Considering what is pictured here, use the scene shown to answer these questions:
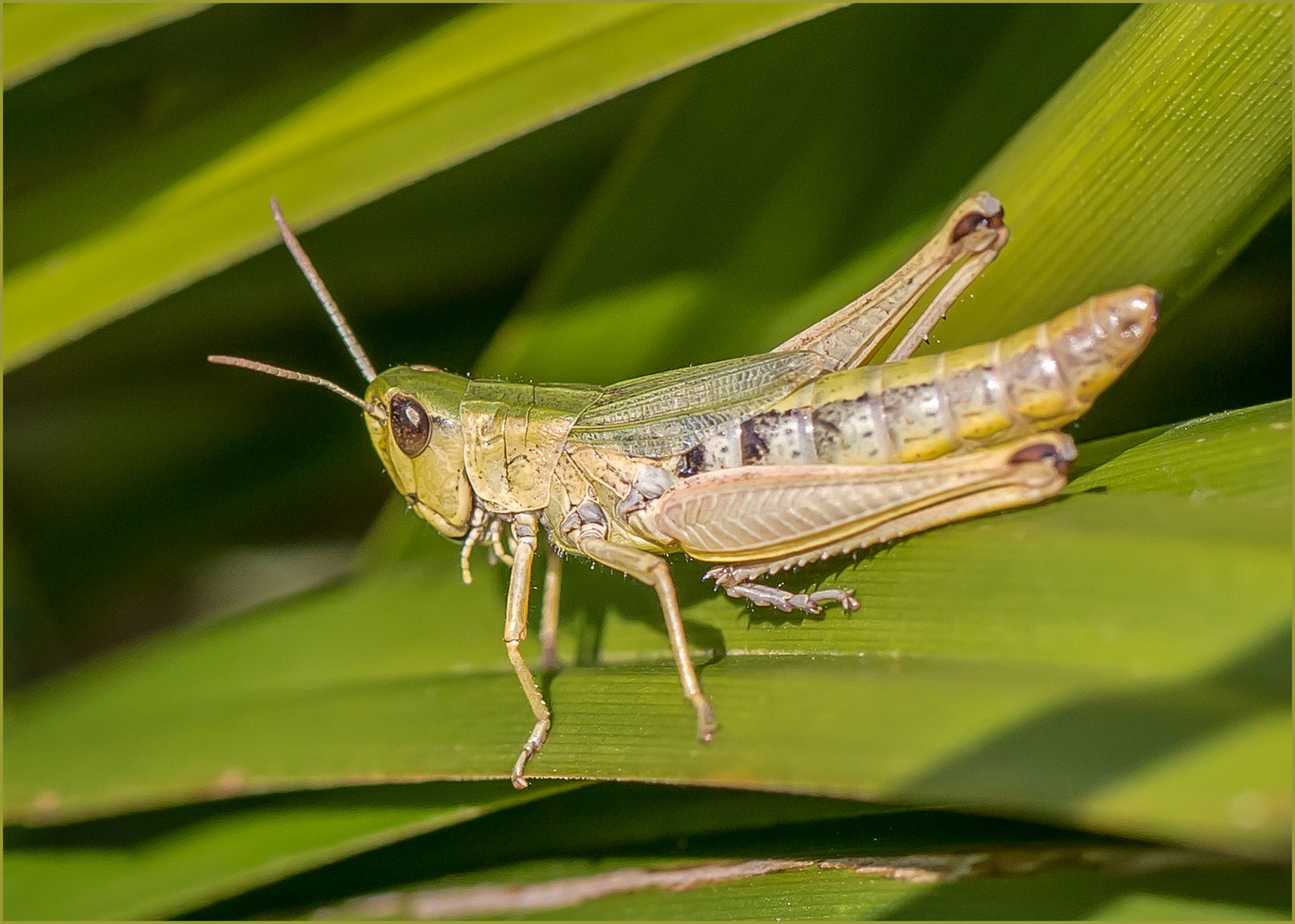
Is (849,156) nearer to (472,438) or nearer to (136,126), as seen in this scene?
(472,438)

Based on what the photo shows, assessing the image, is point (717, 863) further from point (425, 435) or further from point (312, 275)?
point (312, 275)

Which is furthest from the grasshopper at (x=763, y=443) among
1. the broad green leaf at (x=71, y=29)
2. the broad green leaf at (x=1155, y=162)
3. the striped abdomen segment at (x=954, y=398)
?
Result: the broad green leaf at (x=71, y=29)

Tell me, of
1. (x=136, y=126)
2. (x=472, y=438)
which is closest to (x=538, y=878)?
(x=472, y=438)

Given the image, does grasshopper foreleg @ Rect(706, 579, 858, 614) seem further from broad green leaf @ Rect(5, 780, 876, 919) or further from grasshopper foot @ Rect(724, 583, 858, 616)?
broad green leaf @ Rect(5, 780, 876, 919)

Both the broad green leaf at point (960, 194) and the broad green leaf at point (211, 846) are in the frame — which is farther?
the broad green leaf at point (211, 846)

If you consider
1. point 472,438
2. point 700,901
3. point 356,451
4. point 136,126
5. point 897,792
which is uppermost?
point 136,126

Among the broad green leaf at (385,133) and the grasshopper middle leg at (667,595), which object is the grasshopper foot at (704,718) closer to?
the grasshopper middle leg at (667,595)

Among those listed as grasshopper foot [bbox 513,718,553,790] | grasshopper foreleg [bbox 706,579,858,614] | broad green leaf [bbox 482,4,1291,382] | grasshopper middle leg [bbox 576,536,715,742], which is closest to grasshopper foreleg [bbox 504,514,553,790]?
grasshopper foot [bbox 513,718,553,790]
